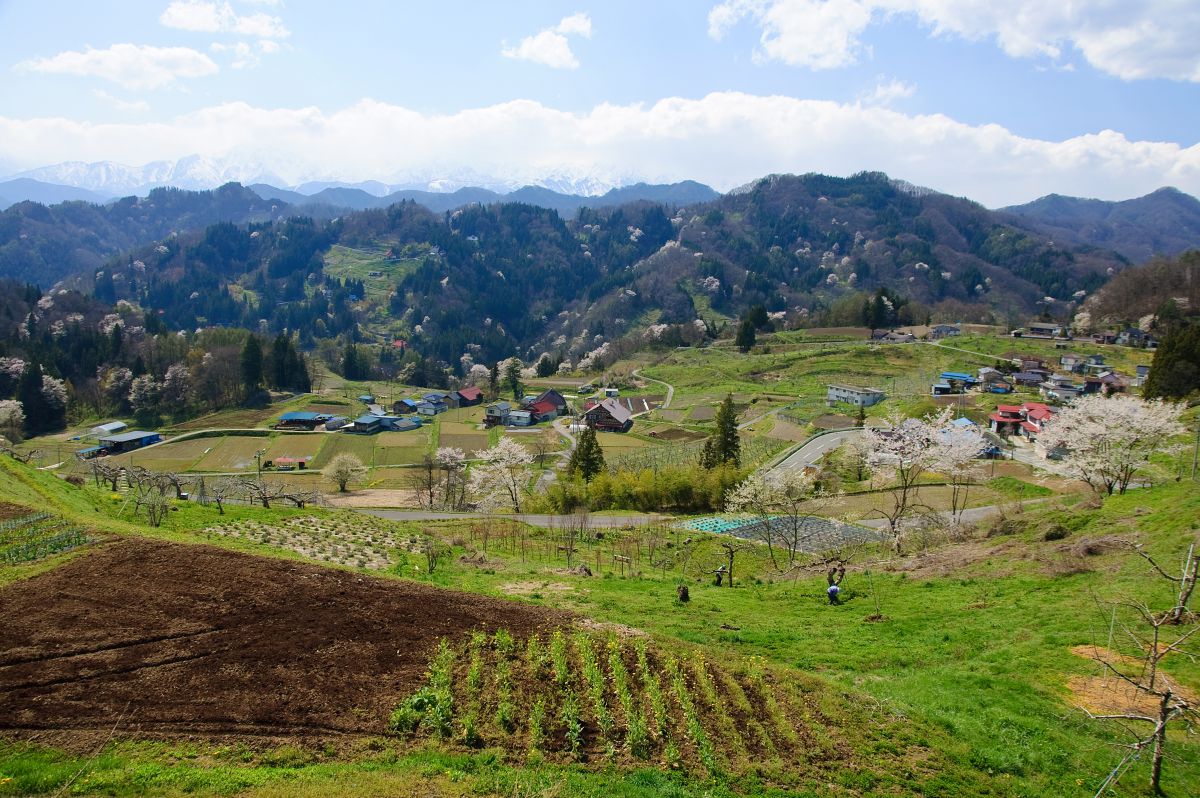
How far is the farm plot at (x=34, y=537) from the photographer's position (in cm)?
1495

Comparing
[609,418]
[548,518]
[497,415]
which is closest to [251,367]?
[497,415]

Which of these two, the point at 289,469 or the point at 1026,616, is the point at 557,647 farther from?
the point at 289,469

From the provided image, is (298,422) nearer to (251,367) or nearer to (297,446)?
(297,446)

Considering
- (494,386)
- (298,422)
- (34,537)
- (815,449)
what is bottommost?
(298,422)

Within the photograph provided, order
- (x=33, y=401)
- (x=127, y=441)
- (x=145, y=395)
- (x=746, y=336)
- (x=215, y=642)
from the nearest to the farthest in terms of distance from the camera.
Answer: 1. (x=215, y=642)
2. (x=127, y=441)
3. (x=33, y=401)
4. (x=145, y=395)
5. (x=746, y=336)

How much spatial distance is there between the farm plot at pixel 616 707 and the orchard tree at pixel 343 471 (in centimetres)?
4850

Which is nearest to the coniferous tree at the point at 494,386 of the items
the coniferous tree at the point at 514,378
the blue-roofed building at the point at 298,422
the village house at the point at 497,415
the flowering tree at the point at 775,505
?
the coniferous tree at the point at 514,378

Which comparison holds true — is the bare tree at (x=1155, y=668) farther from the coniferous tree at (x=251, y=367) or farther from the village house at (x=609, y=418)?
the coniferous tree at (x=251, y=367)

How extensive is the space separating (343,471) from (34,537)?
1666 inches

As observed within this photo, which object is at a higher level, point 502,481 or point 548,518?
point 502,481

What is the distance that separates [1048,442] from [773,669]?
116ft

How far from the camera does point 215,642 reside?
1223 cm

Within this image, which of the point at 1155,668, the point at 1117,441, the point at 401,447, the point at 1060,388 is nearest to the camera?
the point at 1155,668

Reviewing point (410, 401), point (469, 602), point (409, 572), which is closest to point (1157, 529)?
point (469, 602)
